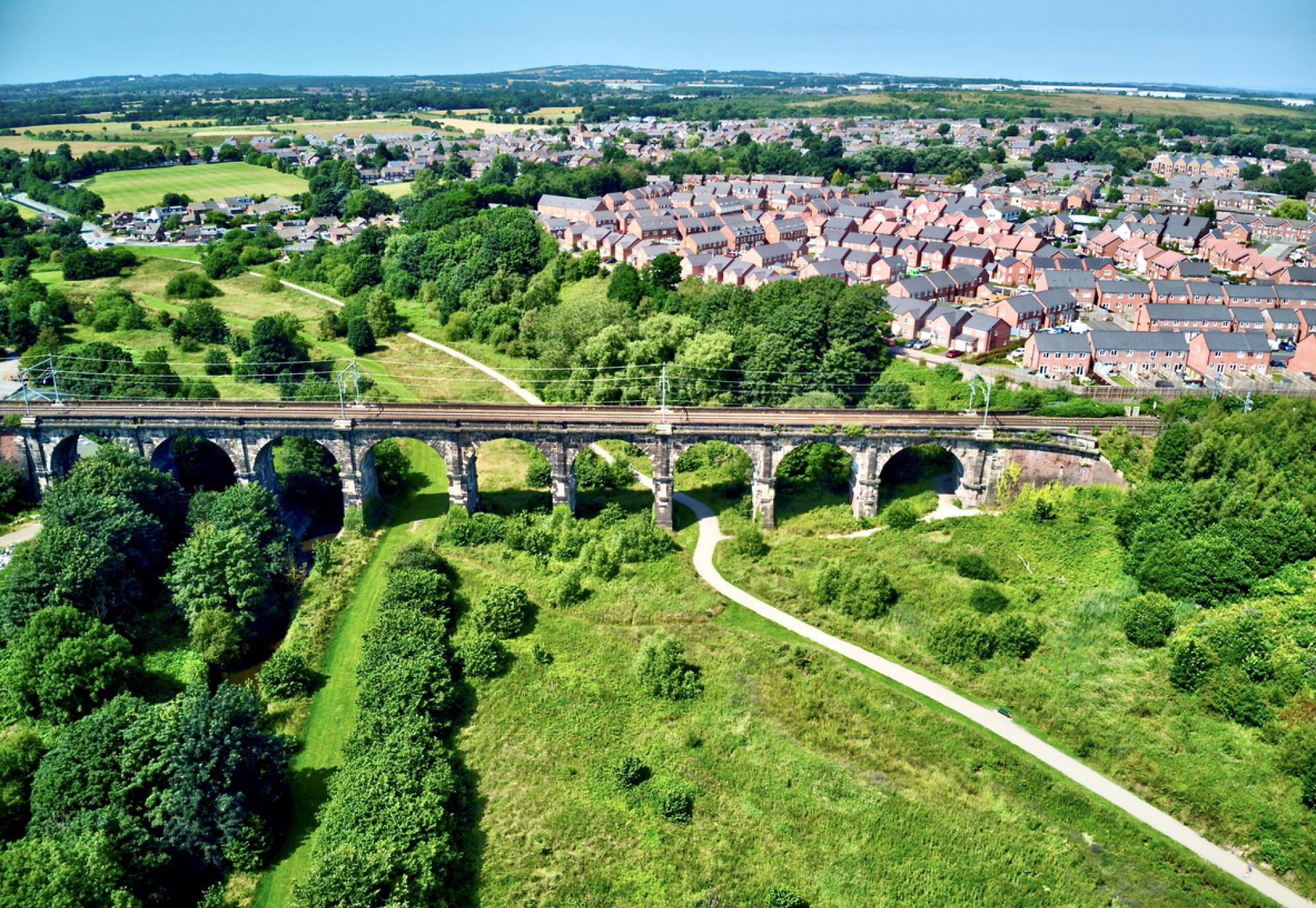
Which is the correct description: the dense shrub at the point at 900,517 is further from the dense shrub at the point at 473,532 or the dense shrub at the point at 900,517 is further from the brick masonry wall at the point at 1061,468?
the dense shrub at the point at 473,532

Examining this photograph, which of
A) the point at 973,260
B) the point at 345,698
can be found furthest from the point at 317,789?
the point at 973,260

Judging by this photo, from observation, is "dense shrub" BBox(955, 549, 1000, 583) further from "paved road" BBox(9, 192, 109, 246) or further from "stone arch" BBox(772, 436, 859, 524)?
"paved road" BBox(9, 192, 109, 246)

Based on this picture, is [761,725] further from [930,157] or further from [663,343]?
[930,157]

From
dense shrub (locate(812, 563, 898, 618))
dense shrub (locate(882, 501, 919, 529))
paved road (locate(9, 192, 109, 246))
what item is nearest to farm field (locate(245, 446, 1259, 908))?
dense shrub (locate(812, 563, 898, 618))

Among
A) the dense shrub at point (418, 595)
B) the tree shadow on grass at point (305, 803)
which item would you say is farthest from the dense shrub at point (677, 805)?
the dense shrub at point (418, 595)

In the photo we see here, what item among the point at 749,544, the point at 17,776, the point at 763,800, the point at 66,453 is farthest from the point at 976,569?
the point at 66,453
